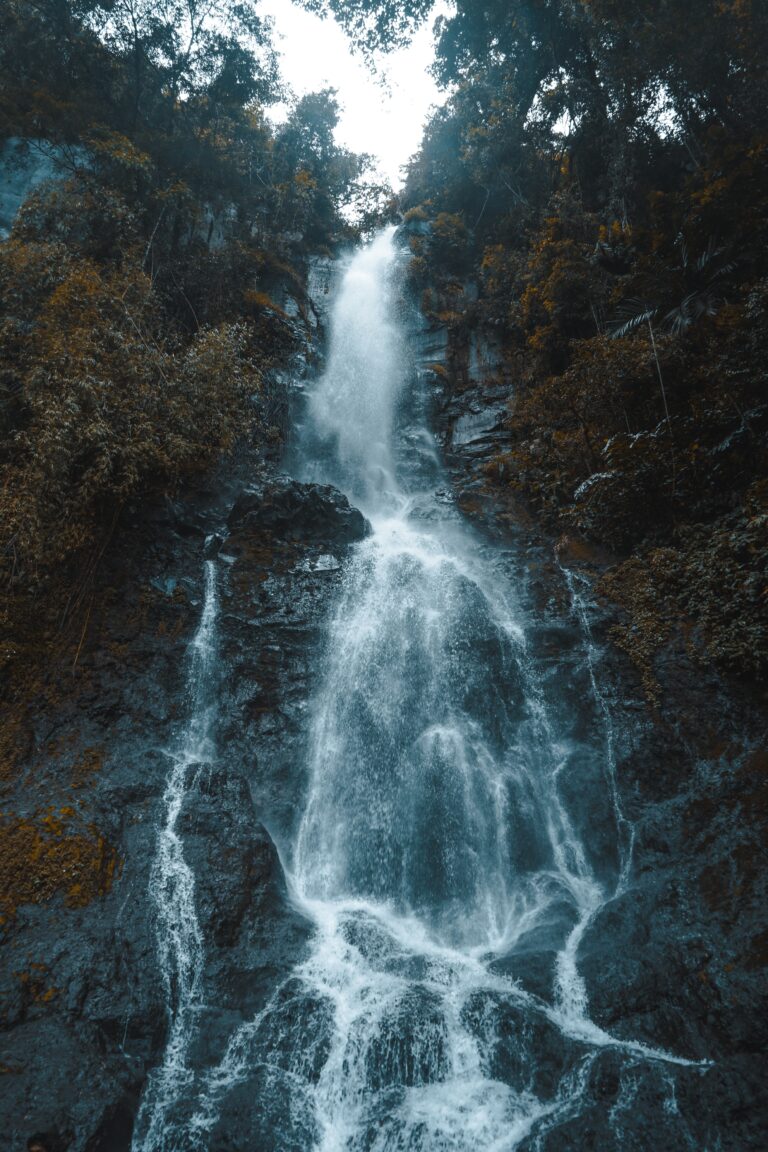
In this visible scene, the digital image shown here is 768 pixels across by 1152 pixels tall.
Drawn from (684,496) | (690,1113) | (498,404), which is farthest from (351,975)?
(498,404)

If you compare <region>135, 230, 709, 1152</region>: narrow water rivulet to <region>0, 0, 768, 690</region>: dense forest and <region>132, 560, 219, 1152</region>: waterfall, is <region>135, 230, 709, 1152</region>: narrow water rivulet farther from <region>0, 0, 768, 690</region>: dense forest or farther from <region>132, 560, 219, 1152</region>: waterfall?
<region>0, 0, 768, 690</region>: dense forest

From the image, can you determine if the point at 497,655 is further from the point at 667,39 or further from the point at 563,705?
the point at 667,39

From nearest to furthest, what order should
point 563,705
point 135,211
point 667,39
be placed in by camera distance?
point 563,705, point 667,39, point 135,211

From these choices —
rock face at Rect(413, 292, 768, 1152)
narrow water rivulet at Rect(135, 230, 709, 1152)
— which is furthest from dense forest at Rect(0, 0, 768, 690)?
narrow water rivulet at Rect(135, 230, 709, 1152)

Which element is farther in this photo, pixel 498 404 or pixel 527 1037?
pixel 498 404

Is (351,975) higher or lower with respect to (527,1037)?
higher

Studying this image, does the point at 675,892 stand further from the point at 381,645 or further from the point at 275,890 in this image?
the point at 381,645
